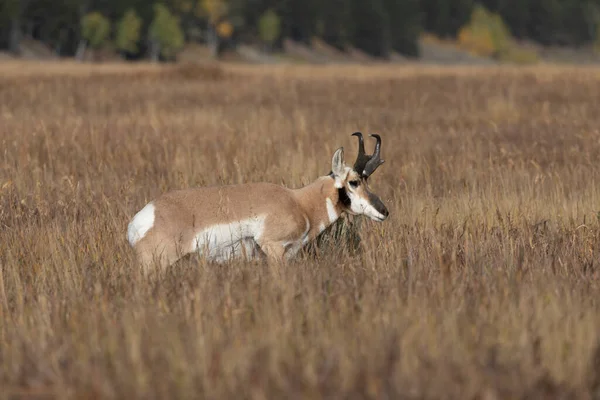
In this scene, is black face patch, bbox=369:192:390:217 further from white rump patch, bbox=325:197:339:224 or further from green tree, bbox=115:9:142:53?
green tree, bbox=115:9:142:53

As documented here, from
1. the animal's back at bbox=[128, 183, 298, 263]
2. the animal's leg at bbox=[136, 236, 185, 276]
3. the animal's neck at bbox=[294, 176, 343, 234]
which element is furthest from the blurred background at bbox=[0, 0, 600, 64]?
the animal's leg at bbox=[136, 236, 185, 276]

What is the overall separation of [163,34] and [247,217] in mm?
89893

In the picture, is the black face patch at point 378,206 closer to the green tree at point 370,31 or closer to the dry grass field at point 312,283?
the dry grass field at point 312,283

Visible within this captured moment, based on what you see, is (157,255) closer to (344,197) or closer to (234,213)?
(234,213)

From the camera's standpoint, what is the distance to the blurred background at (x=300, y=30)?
89.0 m

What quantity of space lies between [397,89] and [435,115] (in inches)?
329

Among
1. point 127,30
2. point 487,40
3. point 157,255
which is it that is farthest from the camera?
point 487,40

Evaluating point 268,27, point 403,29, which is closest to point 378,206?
point 268,27

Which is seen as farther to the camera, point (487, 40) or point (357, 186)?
point (487, 40)

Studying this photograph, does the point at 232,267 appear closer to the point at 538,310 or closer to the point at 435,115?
the point at 538,310

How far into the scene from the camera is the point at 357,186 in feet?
20.7

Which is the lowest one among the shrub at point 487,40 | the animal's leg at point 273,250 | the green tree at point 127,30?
the shrub at point 487,40

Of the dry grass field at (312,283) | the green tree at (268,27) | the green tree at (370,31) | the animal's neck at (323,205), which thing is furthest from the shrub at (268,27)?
the animal's neck at (323,205)

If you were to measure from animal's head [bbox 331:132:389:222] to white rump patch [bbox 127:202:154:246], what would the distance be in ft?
4.45
